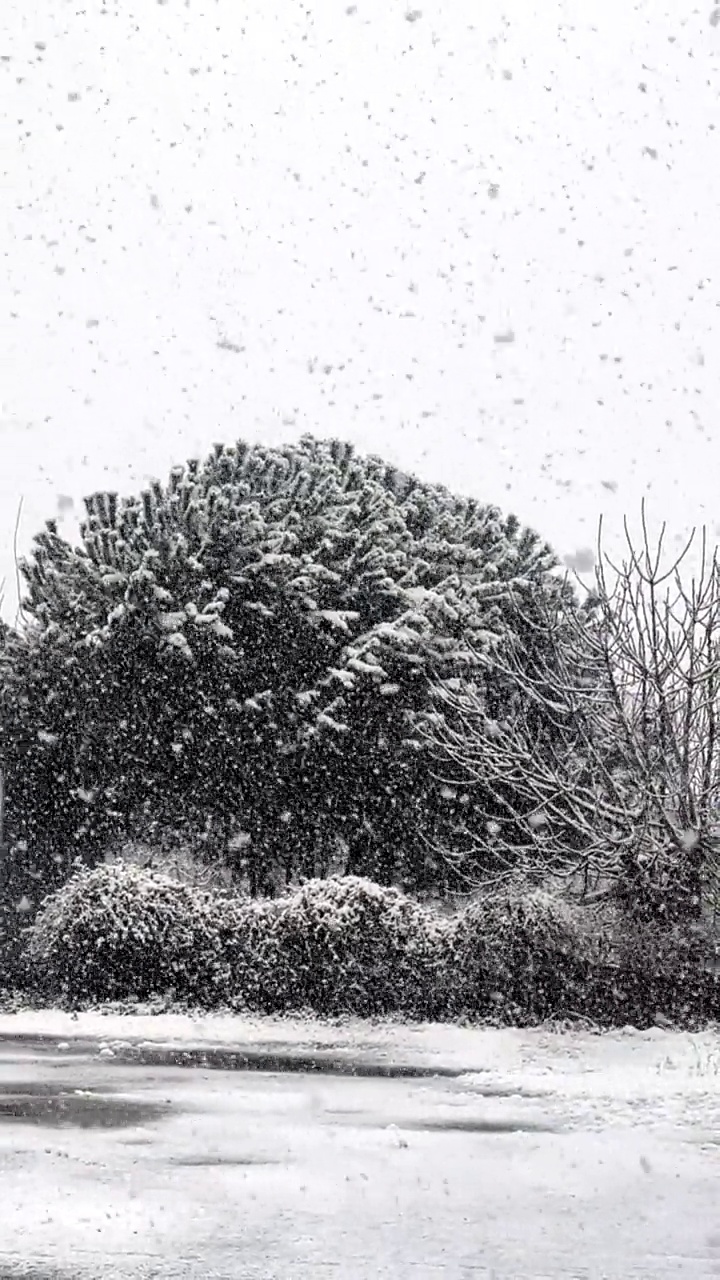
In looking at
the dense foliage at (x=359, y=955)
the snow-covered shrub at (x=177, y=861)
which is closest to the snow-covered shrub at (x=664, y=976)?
the dense foliage at (x=359, y=955)

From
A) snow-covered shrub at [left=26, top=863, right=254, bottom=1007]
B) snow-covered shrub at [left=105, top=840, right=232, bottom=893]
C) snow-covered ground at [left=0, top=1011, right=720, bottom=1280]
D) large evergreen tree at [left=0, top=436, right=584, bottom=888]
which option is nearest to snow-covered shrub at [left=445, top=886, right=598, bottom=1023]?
snow-covered ground at [left=0, top=1011, right=720, bottom=1280]

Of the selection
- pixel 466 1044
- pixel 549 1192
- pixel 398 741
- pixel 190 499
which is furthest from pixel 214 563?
pixel 549 1192

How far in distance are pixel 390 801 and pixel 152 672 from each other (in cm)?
494

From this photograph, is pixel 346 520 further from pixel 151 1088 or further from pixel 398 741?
pixel 151 1088

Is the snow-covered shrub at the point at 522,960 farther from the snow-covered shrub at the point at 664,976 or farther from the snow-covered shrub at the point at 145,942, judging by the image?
the snow-covered shrub at the point at 145,942

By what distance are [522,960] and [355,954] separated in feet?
7.34

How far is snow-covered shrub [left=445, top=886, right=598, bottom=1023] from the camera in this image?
2059 cm

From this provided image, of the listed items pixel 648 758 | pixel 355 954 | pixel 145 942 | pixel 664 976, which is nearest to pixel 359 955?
pixel 355 954

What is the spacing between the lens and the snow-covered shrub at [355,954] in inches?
855

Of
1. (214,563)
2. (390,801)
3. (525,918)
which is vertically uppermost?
(214,563)

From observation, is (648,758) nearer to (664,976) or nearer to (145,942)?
(664,976)

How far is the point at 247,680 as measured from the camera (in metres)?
Answer: 31.8

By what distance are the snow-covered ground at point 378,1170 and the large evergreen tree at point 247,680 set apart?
45.5ft

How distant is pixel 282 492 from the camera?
34562 mm
